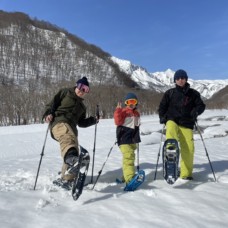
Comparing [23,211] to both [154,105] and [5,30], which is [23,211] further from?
[5,30]

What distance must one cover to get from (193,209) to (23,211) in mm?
2023

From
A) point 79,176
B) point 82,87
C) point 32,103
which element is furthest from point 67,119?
point 32,103

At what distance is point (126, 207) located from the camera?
3.97 metres

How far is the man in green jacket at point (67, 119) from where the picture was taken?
4844mm

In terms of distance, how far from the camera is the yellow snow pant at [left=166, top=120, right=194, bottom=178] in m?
5.81

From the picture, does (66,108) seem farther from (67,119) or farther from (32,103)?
(32,103)

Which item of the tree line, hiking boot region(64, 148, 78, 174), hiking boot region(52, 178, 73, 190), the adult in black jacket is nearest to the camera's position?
hiking boot region(64, 148, 78, 174)

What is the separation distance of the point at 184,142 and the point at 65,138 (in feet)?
7.48

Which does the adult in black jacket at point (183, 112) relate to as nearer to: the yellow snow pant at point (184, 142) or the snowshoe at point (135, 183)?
the yellow snow pant at point (184, 142)

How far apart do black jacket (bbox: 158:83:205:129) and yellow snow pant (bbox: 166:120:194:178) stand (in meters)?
0.13

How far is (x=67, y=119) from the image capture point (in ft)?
17.7

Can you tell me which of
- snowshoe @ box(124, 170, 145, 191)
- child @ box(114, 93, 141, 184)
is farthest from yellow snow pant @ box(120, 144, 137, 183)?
snowshoe @ box(124, 170, 145, 191)

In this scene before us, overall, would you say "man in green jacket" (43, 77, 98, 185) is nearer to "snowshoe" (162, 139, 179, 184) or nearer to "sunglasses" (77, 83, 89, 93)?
"sunglasses" (77, 83, 89, 93)

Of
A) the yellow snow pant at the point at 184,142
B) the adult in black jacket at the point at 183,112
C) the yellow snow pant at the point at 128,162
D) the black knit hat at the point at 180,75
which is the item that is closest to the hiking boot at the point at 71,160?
the yellow snow pant at the point at 128,162
